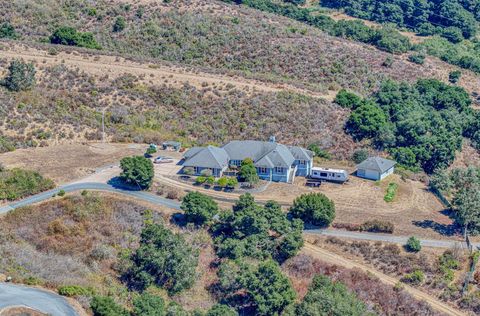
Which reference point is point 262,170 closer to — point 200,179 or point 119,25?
point 200,179

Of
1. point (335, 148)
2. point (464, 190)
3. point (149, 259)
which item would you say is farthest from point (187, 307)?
point (335, 148)

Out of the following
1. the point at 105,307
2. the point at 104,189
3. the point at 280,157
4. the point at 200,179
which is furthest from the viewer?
the point at 280,157

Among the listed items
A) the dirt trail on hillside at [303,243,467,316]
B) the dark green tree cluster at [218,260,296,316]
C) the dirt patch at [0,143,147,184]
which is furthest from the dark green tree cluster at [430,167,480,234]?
the dirt patch at [0,143,147,184]

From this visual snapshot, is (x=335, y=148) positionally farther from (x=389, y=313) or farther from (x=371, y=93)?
(x=389, y=313)

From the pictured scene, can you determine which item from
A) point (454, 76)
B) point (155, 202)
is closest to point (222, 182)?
point (155, 202)

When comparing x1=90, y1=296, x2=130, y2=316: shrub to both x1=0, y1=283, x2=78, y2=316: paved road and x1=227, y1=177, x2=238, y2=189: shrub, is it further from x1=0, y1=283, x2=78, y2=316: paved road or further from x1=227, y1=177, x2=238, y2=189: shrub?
x1=227, y1=177, x2=238, y2=189: shrub

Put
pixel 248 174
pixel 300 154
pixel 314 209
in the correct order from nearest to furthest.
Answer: pixel 314 209 < pixel 248 174 < pixel 300 154
